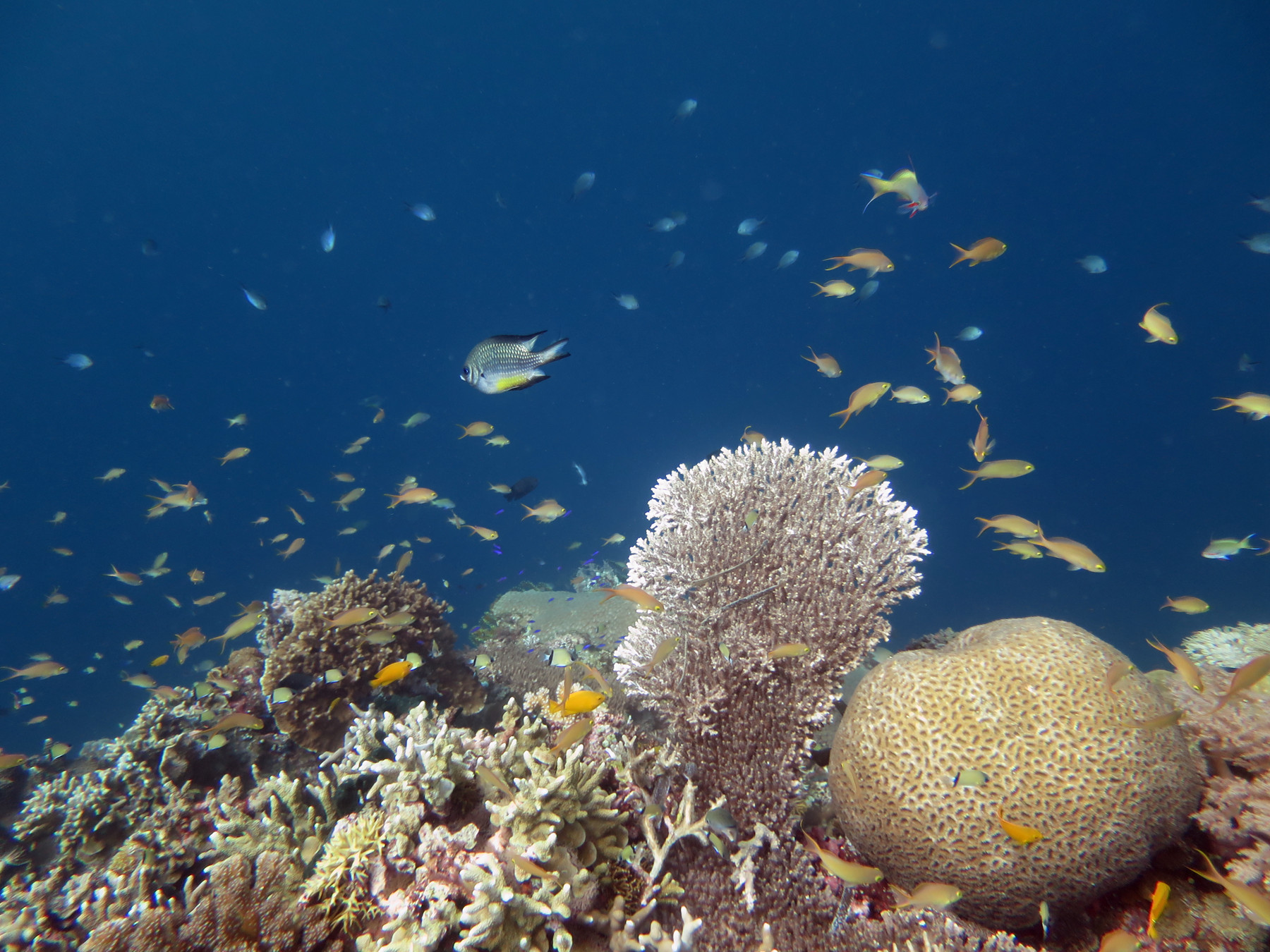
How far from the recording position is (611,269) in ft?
226

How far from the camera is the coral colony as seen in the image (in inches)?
96.7

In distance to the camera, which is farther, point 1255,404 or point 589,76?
point 589,76

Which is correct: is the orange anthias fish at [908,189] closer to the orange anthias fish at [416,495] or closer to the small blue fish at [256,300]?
the orange anthias fish at [416,495]

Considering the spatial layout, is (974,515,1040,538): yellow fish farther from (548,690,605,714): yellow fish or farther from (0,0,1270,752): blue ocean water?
(0,0,1270,752): blue ocean water

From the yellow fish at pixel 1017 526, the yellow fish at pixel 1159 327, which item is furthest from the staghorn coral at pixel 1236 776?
the yellow fish at pixel 1159 327

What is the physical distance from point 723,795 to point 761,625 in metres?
1.20

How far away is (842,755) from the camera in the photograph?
3.38 meters

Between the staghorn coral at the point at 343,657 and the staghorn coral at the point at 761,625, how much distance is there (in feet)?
5.64

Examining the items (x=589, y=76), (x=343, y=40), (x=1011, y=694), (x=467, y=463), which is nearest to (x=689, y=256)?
(x=589, y=76)

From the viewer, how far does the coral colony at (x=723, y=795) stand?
8.06 feet

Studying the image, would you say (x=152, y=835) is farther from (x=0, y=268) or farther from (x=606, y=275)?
(x=0, y=268)

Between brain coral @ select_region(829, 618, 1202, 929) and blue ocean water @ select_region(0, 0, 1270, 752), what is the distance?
141 feet

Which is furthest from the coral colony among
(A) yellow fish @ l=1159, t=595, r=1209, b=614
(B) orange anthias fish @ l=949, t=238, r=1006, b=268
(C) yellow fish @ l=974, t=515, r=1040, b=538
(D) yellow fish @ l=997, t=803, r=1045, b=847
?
(B) orange anthias fish @ l=949, t=238, r=1006, b=268

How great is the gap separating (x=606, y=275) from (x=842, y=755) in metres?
72.7
